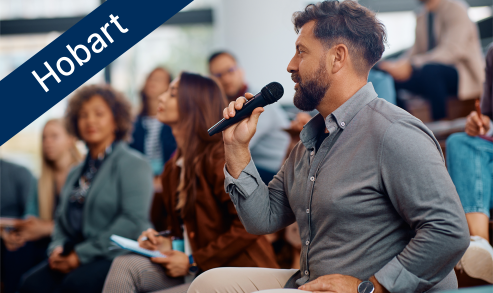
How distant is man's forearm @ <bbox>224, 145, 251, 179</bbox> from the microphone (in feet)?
0.21

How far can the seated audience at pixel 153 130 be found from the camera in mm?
3211

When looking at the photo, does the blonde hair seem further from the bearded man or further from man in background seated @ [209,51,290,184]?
the bearded man

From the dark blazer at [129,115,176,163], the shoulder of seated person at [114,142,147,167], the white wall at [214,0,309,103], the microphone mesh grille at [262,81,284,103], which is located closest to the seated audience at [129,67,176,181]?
the dark blazer at [129,115,176,163]

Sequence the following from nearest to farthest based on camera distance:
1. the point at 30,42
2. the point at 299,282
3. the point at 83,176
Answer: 1. the point at 299,282
2. the point at 83,176
3. the point at 30,42

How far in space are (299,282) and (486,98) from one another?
1187 mm

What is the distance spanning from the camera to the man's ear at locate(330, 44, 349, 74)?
1101 mm

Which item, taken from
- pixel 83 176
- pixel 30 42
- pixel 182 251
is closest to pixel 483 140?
pixel 182 251

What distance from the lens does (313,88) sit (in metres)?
1.13

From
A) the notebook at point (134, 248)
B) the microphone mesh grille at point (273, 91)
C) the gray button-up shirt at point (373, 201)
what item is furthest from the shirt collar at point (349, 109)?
the notebook at point (134, 248)

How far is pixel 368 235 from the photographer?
99 centimetres

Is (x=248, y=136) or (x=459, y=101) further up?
(x=248, y=136)

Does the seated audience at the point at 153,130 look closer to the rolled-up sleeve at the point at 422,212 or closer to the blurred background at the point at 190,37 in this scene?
the blurred background at the point at 190,37

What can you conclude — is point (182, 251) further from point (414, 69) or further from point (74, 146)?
point (414, 69)

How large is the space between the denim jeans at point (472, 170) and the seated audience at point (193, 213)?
73cm
